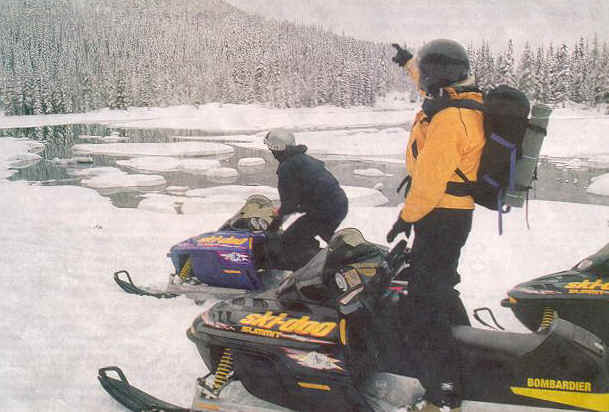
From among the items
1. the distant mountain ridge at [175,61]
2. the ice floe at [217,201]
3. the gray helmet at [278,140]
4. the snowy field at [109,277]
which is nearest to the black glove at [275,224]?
the gray helmet at [278,140]

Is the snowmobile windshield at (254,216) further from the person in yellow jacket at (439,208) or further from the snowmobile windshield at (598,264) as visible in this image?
the snowmobile windshield at (598,264)

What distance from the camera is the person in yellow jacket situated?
5.76 feet

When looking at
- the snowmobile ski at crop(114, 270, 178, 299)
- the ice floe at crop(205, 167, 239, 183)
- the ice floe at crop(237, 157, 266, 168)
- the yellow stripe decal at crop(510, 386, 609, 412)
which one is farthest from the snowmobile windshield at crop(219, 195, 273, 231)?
the ice floe at crop(237, 157, 266, 168)

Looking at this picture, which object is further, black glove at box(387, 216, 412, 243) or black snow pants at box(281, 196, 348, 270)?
black snow pants at box(281, 196, 348, 270)

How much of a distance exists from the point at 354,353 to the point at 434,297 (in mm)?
387

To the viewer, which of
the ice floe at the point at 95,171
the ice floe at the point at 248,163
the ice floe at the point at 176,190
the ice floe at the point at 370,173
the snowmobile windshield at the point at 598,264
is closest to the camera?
the snowmobile windshield at the point at 598,264

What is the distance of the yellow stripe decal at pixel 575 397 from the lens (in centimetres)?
172

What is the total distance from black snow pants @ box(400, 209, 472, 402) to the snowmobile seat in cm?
7

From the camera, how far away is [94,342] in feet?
9.28

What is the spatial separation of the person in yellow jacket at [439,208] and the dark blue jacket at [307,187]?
159 cm

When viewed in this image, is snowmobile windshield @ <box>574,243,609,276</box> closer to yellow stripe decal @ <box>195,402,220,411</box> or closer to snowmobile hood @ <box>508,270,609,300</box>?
snowmobile hood @ <box>508,270,609,300</box>

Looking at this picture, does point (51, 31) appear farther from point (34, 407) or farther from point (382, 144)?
point (34, 407)

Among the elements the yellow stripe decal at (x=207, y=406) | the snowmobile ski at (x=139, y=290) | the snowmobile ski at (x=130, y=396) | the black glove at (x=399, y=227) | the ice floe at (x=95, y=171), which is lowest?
the ice floe at (x=95, y=171)

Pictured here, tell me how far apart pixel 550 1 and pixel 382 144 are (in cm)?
1409
